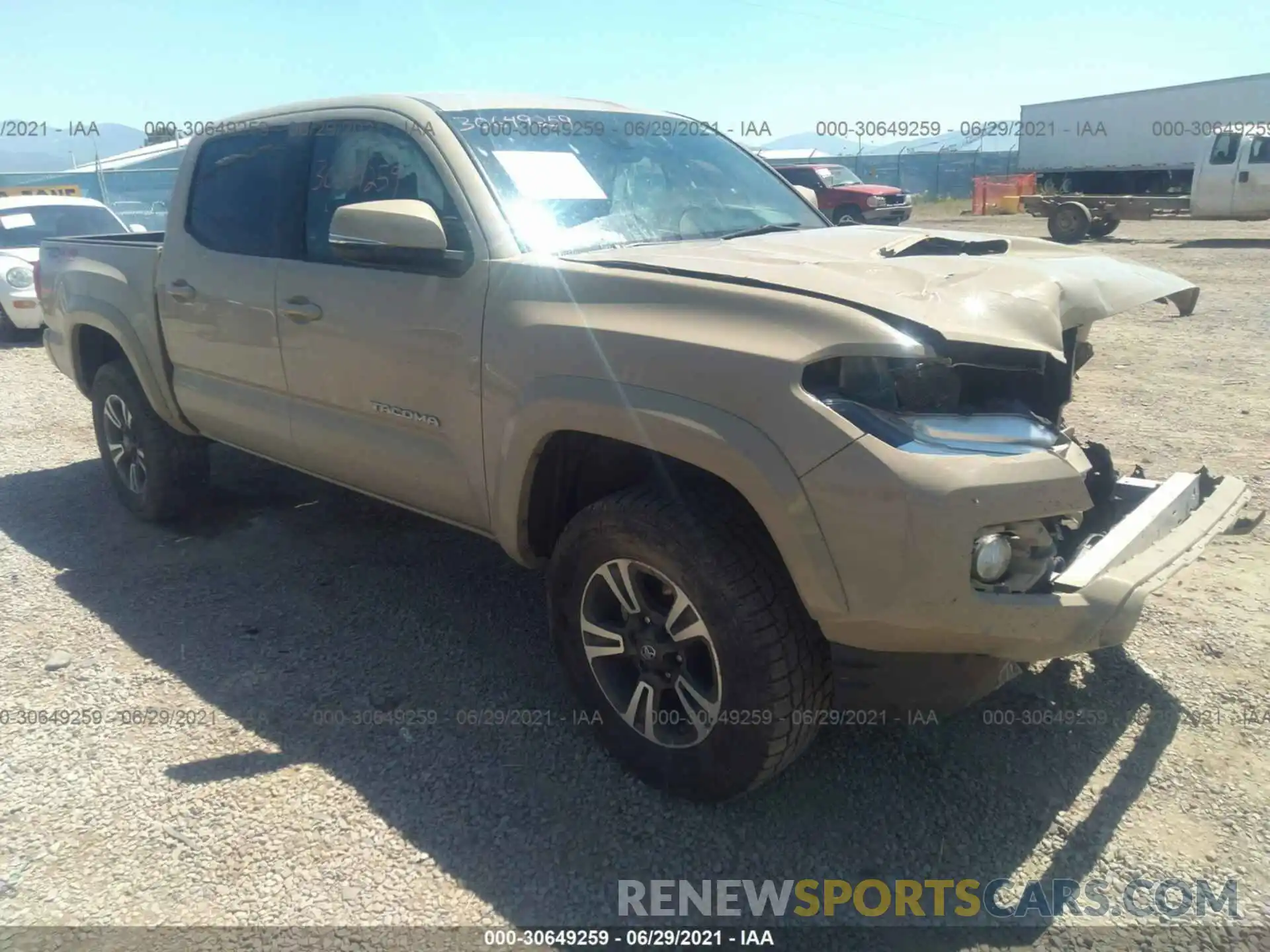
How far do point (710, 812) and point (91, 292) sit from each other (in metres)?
4.15

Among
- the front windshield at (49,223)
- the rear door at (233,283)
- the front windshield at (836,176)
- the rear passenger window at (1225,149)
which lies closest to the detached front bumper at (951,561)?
the rear door at (233,283)

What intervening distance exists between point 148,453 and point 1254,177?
2034 cm

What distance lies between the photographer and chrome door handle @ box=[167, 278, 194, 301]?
4.21 meters

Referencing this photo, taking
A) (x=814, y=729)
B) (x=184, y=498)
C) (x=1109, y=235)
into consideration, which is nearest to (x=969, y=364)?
(x=814, y=729)

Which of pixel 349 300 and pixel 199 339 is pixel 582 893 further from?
pixel 199 339

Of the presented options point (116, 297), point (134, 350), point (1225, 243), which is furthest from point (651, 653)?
point (1225, 243)

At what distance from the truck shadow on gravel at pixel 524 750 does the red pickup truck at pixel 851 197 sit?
2092 cm

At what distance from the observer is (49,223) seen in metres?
10.8

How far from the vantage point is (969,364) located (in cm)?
231

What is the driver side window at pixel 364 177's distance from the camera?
10.6ft

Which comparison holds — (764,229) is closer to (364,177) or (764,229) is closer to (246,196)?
(364,177)

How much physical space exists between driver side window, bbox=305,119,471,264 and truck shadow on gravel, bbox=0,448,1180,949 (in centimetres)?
150

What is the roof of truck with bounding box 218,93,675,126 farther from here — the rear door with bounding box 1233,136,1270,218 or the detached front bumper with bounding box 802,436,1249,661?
the rear door with bounding box 1233,136,1270,218

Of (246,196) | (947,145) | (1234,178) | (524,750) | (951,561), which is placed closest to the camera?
(951,561)
